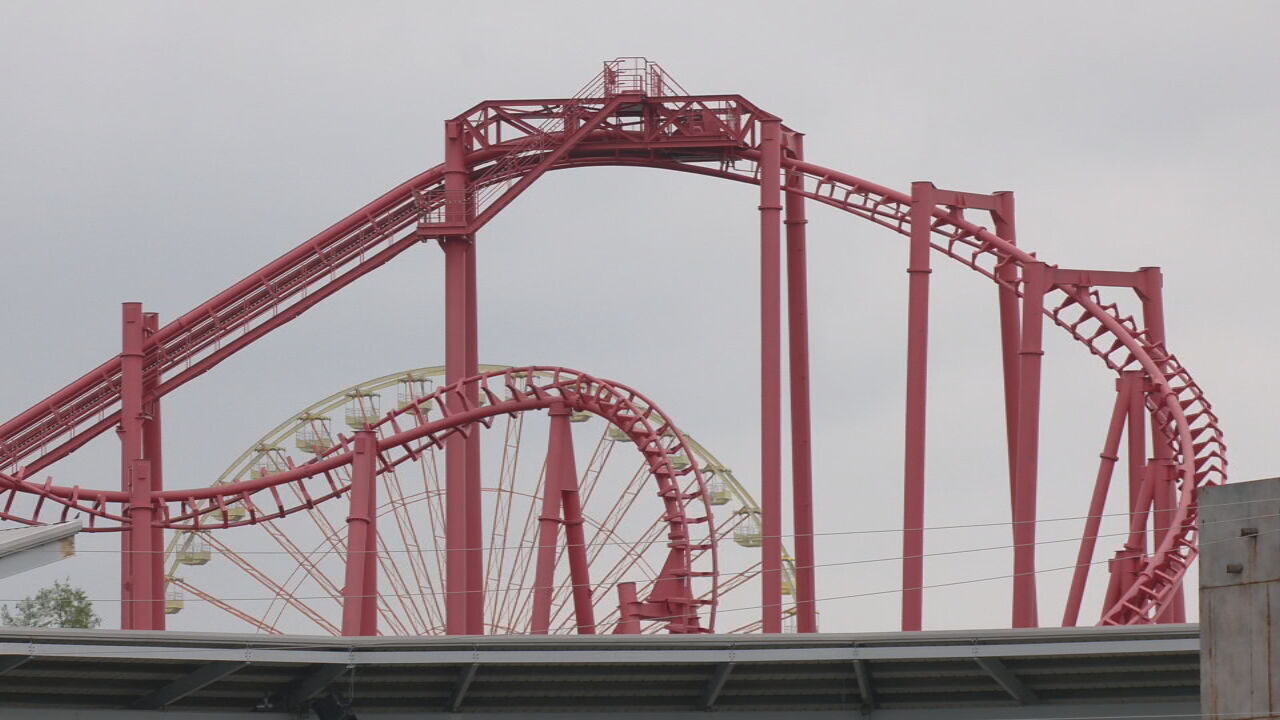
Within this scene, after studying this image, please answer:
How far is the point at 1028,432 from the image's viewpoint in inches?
1071

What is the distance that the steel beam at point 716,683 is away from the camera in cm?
1784

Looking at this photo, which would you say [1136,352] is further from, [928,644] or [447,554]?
[928,644]

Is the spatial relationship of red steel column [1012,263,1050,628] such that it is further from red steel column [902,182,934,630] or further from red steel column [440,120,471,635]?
red steel column [440,120,471,635]

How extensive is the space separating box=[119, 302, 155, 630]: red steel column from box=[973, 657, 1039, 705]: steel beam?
12583mm

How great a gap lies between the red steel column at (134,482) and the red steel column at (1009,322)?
10.2 metres

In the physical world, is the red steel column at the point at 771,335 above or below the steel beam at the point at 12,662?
above

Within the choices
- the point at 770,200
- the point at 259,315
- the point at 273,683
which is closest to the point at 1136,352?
the point at 770,200

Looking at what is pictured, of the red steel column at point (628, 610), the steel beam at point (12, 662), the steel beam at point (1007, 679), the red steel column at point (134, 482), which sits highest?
the red steel column at point (134, 482)

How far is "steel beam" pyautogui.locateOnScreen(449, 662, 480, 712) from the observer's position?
58.3ft

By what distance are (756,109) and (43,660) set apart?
1499 cm

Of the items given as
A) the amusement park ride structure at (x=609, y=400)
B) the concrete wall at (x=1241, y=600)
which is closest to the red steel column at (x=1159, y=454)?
the amusement park ride structure at (x=609, y=400)

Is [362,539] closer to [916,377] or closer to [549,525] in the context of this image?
[549,525]

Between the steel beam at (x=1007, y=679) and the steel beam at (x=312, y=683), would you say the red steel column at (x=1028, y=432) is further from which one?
the steel beam at (x=312, y=683)

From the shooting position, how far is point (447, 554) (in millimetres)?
27891
